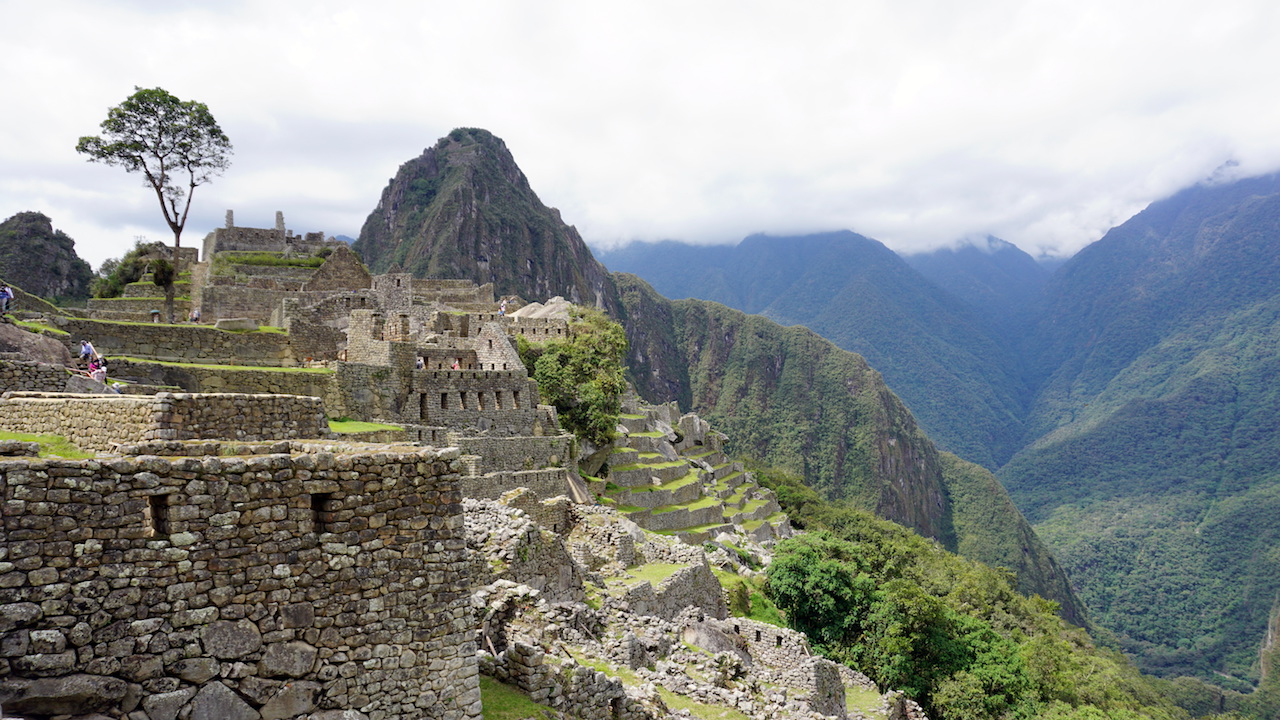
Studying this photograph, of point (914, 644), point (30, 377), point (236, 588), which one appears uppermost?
point (30, 377)

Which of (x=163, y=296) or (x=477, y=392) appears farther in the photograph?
(x=163, y=296)

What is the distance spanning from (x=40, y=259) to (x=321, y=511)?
58.8 meters

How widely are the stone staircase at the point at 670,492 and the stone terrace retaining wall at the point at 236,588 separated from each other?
84.5 ft

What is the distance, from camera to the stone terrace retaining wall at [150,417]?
21.4 ft

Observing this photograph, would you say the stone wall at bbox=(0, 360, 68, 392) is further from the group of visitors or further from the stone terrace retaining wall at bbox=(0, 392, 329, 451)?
the stone terrace retaining wall at bbox=(0, 392, 329, 451)

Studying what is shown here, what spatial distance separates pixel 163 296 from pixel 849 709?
34.7 meters

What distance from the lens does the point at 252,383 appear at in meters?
15.3

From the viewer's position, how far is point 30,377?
395 inches

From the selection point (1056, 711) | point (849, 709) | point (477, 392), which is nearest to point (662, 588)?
point (849, 709)

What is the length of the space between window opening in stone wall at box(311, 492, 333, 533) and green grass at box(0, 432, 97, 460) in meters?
1.71

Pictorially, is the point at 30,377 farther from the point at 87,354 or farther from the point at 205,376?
the point at 205,376

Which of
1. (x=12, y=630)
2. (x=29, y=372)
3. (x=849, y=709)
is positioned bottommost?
(x=849, y=709)

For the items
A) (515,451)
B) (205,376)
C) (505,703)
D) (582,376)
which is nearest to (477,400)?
(515,451)

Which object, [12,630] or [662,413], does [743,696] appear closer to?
[12,630]
